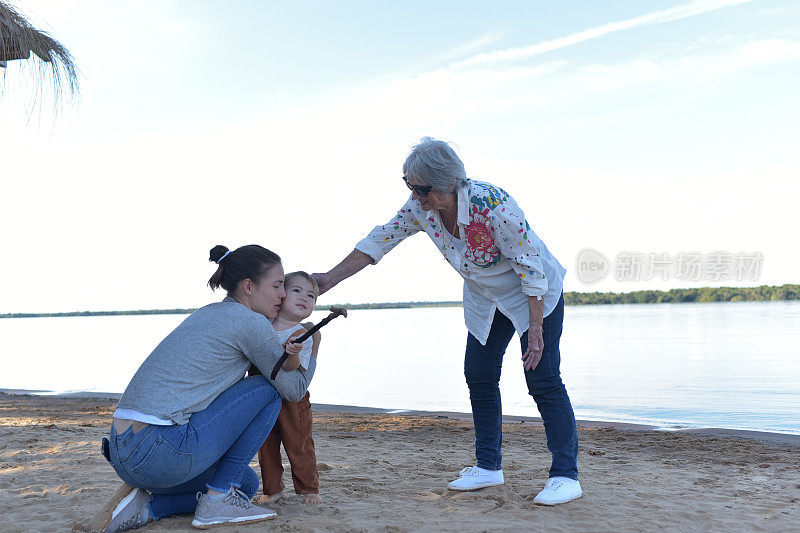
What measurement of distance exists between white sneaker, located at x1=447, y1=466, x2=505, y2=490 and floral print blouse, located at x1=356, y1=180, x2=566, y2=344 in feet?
2.29

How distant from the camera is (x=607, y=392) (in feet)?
31.8

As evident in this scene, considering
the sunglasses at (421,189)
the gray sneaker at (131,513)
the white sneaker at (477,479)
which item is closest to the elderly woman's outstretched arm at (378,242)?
the sunglasses at (421,189)

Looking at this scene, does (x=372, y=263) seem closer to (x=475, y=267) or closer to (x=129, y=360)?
(x=475, y=267)

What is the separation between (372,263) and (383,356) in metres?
14.5

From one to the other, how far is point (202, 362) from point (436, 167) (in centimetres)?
126

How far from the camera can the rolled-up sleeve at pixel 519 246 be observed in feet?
10.0

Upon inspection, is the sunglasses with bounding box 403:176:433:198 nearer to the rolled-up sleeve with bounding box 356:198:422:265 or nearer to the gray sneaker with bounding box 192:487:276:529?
the rolled-up sleeve with bounding box 356:198:422:265

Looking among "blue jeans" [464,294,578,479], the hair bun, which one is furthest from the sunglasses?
the hair bun

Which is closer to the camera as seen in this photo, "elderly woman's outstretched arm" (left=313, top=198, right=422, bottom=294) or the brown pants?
the brown pants

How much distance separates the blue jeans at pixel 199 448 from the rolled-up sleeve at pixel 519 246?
1187mm

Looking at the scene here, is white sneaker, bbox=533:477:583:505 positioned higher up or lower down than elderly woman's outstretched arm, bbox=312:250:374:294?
lower down

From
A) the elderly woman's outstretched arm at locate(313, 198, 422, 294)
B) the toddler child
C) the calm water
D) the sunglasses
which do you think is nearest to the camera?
the toddler child

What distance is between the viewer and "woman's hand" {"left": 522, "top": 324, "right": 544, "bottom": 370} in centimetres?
313

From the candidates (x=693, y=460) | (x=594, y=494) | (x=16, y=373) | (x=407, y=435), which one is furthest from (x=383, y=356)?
(x=594, y=494)
